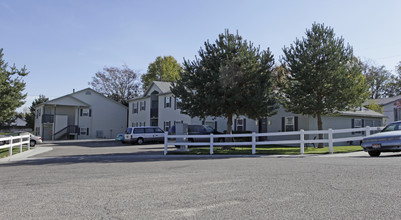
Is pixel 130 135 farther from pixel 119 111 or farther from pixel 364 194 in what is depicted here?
pixel 364 194

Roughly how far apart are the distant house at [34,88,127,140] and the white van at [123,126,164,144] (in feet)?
59.4

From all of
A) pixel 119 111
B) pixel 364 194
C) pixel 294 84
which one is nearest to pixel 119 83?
pixel 119 111

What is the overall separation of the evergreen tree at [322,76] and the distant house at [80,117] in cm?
3461

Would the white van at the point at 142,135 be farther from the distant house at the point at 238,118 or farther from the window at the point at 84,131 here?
the window at the point at 84,131

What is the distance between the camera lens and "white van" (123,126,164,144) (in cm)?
3192

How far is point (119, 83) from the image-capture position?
6425cm

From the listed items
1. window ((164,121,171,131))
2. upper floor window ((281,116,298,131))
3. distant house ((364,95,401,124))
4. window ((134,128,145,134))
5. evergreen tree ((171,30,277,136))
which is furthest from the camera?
distant house ((364,95,401,124))

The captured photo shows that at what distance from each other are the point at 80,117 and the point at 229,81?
34687 millimetres

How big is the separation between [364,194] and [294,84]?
669 inches

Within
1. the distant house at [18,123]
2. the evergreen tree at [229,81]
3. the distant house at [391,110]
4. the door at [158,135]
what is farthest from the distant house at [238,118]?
the distant house at [18,123]

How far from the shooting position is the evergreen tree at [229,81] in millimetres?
19812

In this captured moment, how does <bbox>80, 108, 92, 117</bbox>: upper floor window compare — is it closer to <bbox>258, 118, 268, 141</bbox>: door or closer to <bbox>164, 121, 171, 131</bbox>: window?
<bbox>164, 121, 171, 131</bbox>: window

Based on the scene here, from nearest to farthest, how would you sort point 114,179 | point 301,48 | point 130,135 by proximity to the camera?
point 114,179, point 301,48, point 130,135

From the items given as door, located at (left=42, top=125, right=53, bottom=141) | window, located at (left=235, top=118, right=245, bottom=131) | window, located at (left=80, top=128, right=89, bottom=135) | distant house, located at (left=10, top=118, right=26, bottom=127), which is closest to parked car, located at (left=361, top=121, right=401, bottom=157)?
window, located at (left=235, top=118, right=245, bottom=131)
